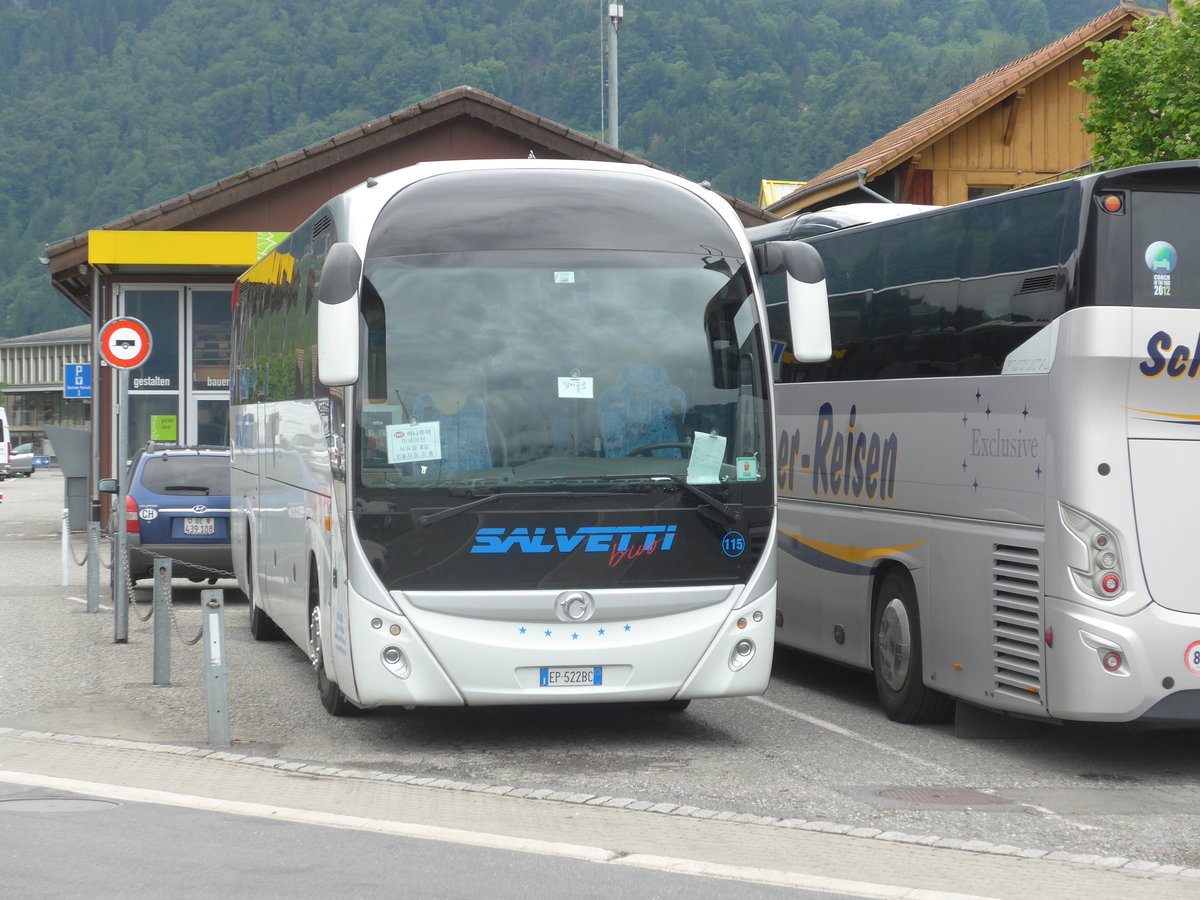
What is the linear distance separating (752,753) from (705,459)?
1.67 metres

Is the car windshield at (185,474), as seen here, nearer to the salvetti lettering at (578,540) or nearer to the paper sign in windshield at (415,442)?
the paper sign in windshield at (415,442)

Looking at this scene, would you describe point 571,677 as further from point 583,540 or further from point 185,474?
point 185,474

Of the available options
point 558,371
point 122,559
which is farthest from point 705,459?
point 122,559

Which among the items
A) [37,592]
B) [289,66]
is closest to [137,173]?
[289,66]

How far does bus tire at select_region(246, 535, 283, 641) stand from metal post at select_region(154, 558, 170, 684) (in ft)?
9.21

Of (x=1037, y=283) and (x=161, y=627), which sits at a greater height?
(x=1037, y=283)

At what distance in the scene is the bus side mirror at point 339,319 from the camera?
9.00m

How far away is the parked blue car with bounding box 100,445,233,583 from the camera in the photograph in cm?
1933

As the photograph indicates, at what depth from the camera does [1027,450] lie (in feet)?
30.5

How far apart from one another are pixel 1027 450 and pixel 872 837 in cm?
265

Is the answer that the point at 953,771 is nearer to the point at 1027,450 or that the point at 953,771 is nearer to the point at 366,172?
the point at 1027,450

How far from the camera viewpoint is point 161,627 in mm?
12195

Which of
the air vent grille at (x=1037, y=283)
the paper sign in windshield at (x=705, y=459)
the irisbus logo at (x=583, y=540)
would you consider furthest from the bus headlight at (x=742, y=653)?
the air vent grille at (x=1037, y=283)

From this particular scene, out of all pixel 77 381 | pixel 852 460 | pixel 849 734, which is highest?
pixel 77 381
